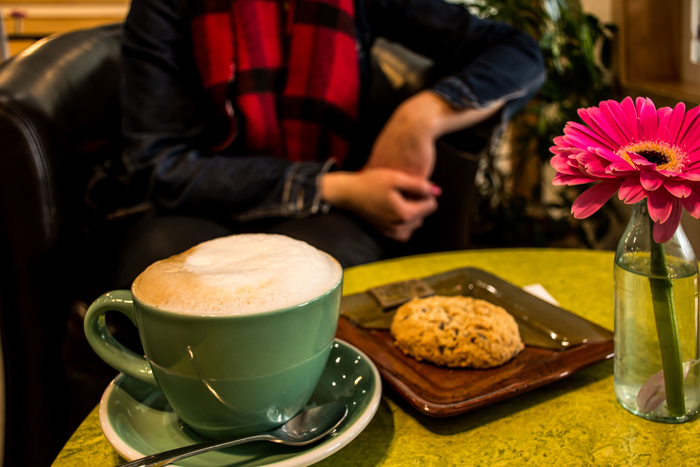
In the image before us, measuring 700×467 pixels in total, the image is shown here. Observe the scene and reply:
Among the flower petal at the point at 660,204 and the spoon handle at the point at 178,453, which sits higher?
the flower petal at the point at 660,204

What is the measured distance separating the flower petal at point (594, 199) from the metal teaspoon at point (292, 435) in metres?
0.23

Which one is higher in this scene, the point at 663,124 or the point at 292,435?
the point at 663,124

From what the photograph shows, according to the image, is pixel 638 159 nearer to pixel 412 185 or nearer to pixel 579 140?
pixel 579 140

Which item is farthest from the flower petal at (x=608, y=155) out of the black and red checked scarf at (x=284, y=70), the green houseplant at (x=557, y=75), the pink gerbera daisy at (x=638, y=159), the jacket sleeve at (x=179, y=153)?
the green houseplant at (x=557, y=75)

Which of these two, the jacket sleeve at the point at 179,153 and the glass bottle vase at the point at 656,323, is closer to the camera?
the glass bottle vase at the point at 656,323

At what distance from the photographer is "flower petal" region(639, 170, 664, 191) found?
1.13 ft

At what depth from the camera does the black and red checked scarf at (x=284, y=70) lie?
114cm

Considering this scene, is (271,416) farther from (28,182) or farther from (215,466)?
(28,182)

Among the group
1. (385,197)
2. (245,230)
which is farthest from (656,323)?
(245,230)

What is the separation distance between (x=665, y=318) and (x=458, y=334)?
0.18 metres

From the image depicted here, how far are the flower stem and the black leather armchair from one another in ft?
2.07

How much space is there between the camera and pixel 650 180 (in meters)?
0.35

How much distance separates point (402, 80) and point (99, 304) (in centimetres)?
98

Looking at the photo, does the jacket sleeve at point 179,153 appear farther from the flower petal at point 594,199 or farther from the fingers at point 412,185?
the flower petal at point 594,199
